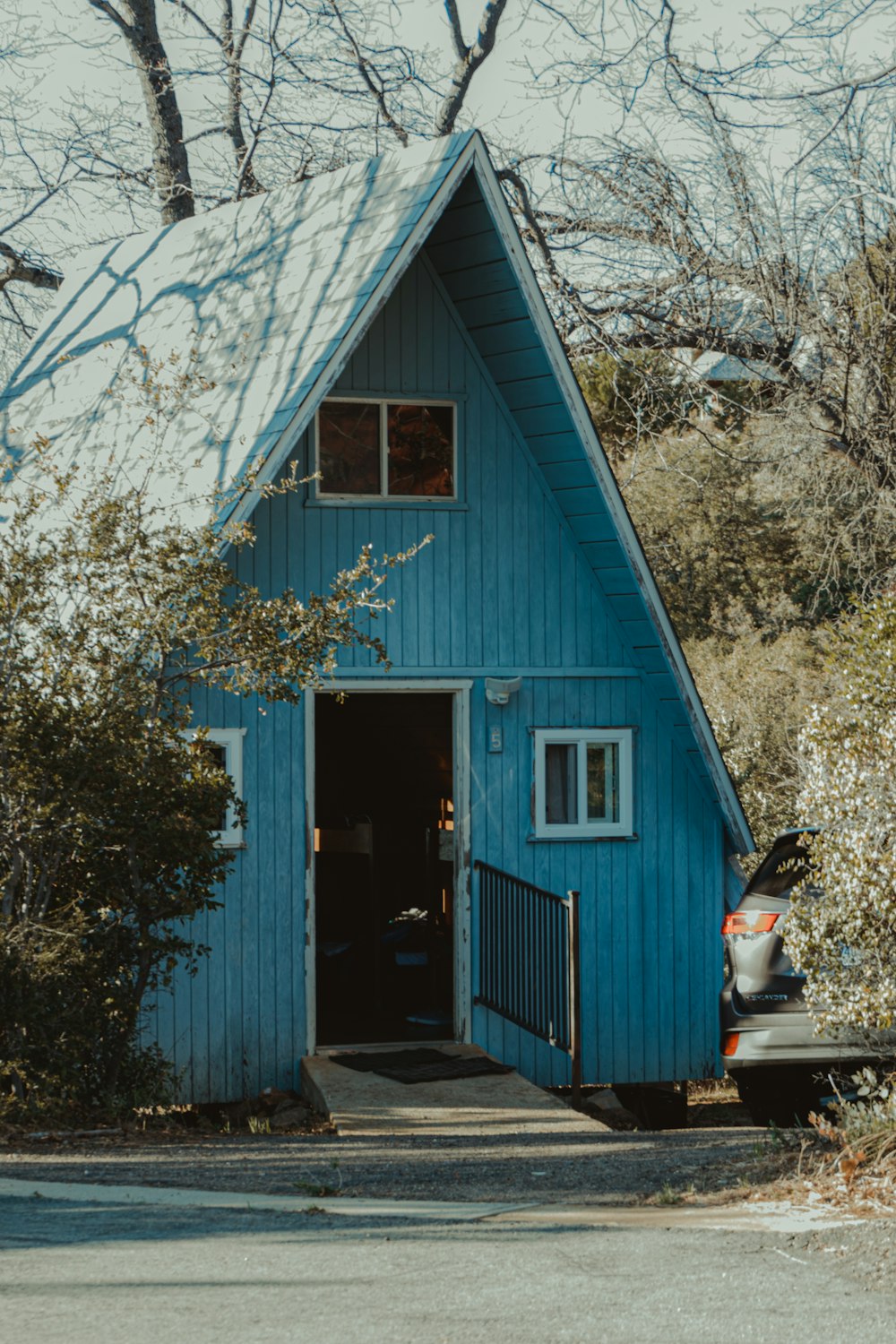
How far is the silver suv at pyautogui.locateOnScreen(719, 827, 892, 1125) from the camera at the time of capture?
10258 millimetres

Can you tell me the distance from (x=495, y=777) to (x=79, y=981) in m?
4.49

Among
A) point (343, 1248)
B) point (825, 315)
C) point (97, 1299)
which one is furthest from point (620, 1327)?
point (825, 315)

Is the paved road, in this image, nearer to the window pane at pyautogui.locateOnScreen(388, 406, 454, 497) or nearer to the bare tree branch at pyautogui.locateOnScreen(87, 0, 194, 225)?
the window pane at pyautogui.locateOnScreen(388, 406, 454, 497)

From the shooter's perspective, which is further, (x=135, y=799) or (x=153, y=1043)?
(x=153, y=1043)

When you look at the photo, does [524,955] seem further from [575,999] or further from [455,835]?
[455,835]

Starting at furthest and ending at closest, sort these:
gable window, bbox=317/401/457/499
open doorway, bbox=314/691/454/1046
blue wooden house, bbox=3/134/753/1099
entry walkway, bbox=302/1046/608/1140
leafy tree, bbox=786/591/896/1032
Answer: open doorway, bbox=314/691/454/1046 → gable window, bbox=317/401/457/499 → blue wooden house, bbox=3/134/753/1099 → entry walkway, bbox=302/1046/608/1140 → leafy tree, bbox=786/591/896/1032

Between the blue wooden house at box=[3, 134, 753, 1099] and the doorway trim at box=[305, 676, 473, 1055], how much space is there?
0.07 ft

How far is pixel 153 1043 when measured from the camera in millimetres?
10906

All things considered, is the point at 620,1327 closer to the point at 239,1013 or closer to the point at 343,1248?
the point at 343,1248

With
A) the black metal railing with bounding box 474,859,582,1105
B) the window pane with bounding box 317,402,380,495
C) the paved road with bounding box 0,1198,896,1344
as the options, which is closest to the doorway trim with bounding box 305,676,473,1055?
the black metal railing with bounding box 474,859,582,1105

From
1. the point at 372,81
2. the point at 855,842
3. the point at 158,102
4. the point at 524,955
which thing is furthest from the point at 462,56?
the point at 855,842

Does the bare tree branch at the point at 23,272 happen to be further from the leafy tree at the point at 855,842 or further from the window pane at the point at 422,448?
the leafy tree at the point at 855,842

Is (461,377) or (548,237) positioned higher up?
(548,237)

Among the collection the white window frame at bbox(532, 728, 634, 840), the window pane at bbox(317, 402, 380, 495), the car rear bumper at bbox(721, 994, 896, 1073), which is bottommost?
the car rear bumper at bbox(721, 994, 896, 1073)
